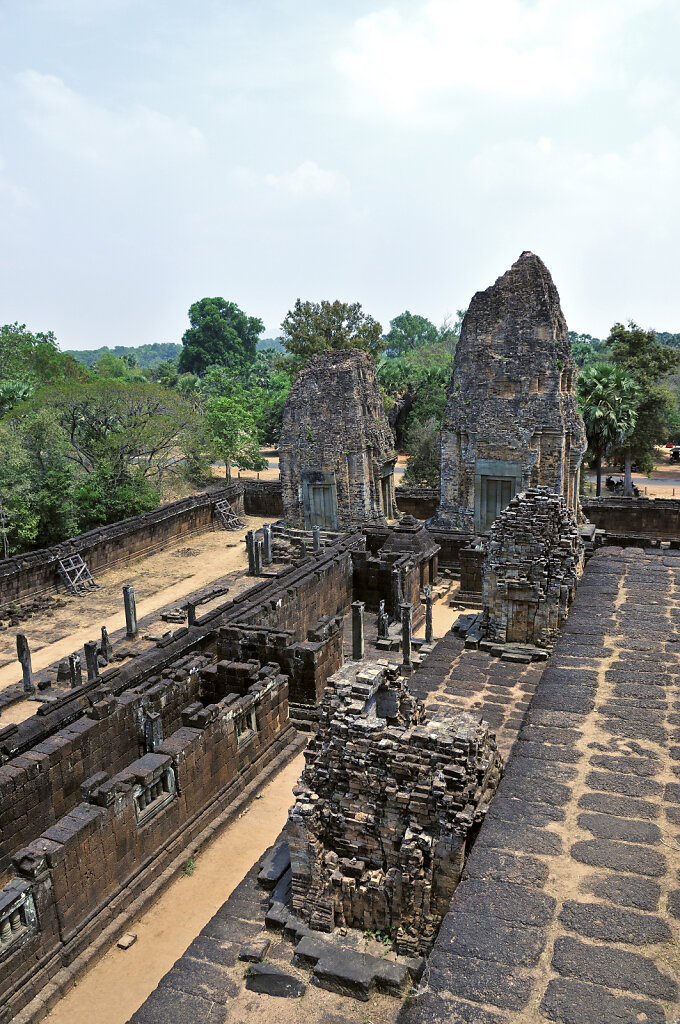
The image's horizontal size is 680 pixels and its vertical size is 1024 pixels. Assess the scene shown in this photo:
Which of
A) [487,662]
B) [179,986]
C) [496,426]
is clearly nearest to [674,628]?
[487,662]

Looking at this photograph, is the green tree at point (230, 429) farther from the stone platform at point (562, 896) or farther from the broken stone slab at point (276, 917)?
the broken stone slab at point (276, 917)

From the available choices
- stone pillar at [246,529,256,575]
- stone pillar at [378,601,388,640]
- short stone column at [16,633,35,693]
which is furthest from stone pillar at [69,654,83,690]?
stone pillar at [246,529,256,575]

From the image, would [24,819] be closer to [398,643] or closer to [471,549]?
[398,643]

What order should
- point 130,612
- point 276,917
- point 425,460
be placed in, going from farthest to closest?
point 425,460, point 130,612, point 276,917

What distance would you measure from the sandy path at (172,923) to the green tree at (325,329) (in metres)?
35.8

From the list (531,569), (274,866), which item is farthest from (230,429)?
(274,866)

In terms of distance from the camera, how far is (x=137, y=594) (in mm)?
21922

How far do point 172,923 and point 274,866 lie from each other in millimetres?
1668

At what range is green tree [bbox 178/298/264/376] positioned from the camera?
256ft

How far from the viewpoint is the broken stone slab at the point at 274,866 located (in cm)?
701

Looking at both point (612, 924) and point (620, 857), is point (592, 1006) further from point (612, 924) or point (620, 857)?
point (620, 857)

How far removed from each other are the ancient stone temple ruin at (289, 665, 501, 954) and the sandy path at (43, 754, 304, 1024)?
79.5 inches

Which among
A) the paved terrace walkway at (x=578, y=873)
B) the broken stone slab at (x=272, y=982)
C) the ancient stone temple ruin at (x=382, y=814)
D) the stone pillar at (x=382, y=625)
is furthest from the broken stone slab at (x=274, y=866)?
the stone pillar at (x=382, y=625)

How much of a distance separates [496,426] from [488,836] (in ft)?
52.4
